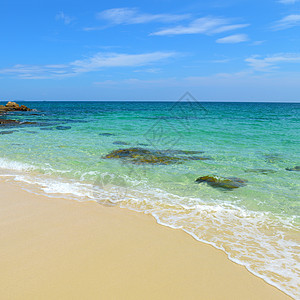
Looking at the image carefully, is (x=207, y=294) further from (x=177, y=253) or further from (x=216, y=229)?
(x=216, y=229)

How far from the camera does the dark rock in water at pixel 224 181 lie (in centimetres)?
712

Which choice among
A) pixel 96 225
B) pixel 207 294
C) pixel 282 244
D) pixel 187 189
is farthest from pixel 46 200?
pixel 282 244

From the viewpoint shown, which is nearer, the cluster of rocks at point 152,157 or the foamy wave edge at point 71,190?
the foamy wave edge at point 71,190

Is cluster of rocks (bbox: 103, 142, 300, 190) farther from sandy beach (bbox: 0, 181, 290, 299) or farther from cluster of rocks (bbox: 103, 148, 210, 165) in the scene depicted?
sandy beach (bbox: 0, 181, 290, 299)

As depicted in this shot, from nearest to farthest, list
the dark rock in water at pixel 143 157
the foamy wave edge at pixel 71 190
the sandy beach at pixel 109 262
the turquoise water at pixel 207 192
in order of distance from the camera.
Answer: the sandy beach at pixel 109 262 → the turquoise water at pixel 207 192 → the foamy wave edge at pixel 71 190 → the dark rock in water at pixel 143 157

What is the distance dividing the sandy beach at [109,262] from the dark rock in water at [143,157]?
518cm

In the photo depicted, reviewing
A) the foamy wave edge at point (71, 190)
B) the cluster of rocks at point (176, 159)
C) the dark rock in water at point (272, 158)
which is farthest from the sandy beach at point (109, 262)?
the dark rock in water at point (272, 158)

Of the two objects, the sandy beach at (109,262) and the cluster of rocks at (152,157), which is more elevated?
the cluster of rocks at (152,157)

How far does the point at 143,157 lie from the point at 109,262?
7.50 m

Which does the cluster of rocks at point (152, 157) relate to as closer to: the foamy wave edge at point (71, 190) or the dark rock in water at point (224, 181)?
the dark rock in water at point (224, 181)

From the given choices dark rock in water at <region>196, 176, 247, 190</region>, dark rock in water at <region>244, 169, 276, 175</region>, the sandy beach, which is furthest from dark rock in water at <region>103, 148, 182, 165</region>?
the sandy beach

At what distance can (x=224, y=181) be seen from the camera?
7508mm

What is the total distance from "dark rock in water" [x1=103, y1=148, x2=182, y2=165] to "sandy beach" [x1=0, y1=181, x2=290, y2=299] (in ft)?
17.0

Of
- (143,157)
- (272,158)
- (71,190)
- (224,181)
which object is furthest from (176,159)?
(71,190)
